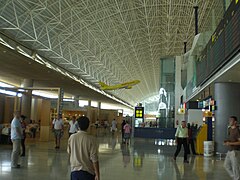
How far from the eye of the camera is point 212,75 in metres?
13.9

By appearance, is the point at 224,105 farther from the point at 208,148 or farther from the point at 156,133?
the point at 156,133

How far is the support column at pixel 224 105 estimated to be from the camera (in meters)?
14.4

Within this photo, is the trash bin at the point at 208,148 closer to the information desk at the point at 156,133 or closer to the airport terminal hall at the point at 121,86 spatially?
the airport terminal hall at the point at 121,86

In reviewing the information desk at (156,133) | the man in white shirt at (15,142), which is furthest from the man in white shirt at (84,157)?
the information desk at (156,133)

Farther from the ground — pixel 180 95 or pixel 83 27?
pixel 83 27

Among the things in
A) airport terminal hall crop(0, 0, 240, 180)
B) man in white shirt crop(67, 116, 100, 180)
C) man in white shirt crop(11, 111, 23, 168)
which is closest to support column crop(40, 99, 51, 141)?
airport terminal hall crop(0, 0, 240, 180)

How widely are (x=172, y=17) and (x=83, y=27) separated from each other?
36.4 feet

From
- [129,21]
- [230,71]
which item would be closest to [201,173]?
[230,71]

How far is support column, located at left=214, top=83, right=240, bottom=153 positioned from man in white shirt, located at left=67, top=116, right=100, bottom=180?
1162cm

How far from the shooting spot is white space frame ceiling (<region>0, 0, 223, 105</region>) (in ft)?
80.8

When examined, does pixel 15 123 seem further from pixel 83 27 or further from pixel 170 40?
pixel 170 40

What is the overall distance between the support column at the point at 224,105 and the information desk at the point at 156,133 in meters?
9.11

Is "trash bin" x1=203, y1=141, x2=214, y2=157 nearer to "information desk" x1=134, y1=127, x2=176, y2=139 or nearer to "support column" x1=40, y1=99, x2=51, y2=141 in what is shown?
"information desk" x1=134, y1=127, x2=176, y2=139

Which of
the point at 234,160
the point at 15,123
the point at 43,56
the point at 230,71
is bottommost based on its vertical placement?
the point at 234,160
